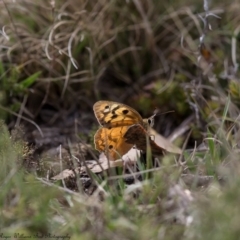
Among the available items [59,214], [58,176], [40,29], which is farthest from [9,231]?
[40,29]

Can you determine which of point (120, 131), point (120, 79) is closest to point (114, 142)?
point (120, 131)

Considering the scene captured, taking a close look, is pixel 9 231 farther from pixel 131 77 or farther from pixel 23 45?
pixel 131 77

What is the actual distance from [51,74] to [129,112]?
0.89 meters

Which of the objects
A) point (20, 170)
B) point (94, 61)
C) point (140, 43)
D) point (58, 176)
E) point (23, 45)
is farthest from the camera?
point (140, 43)

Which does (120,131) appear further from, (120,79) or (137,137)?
(120,79)

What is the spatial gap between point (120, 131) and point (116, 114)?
7 centimetres

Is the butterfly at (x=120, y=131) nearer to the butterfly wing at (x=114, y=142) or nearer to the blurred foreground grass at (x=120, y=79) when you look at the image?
the butterfly wing at (x=114, y=142)

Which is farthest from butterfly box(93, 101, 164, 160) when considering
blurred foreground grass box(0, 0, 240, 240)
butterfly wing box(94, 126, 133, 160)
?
blurred foreground grass box(0, 0, 240, 240)

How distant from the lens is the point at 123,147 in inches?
85.4

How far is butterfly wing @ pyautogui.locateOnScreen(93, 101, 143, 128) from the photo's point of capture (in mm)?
2184

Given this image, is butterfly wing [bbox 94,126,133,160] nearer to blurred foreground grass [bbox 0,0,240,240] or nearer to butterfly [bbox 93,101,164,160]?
butterfly [bbox 93,101,164,160]

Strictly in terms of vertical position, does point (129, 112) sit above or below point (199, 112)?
above

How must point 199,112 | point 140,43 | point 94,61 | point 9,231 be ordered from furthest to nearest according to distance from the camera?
point 140,43, point 94,61, point 199,112, point 9,231

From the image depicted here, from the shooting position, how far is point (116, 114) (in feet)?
7.23
